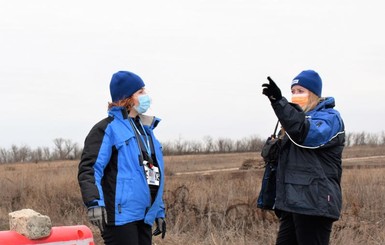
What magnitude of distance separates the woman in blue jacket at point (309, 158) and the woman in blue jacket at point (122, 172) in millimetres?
973

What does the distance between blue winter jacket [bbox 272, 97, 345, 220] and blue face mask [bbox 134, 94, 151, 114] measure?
0.96m

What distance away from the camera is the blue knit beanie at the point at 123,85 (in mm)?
3668

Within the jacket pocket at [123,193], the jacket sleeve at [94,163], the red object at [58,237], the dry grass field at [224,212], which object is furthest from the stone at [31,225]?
the dry grass field at [224,212]

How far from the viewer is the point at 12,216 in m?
3.35

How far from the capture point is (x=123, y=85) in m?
3.67

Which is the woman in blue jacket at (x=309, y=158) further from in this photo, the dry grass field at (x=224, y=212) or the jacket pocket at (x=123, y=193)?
the dry grass field at (x=224, y=212)

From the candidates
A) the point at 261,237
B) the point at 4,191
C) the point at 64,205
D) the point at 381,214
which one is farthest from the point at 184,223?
the point at 4,191

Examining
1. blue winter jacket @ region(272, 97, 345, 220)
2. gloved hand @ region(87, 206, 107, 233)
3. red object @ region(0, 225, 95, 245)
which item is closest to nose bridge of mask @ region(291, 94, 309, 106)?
blue winter jacket @ region(272, 97, 345, 220)

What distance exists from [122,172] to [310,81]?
1.67m

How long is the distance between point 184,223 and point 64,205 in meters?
5.77

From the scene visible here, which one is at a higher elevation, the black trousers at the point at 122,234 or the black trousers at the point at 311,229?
the black trousers at the point at 122,234

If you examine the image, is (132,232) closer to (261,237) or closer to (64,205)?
(261,237)

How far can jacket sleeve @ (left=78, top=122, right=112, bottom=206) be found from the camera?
318cm

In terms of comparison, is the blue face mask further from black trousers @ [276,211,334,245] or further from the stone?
black trousers @ [276,211,334,245]
